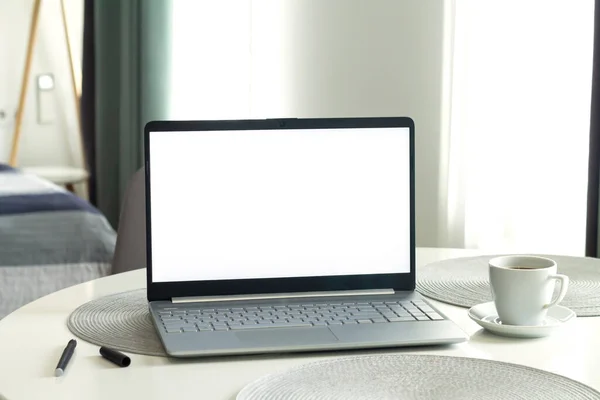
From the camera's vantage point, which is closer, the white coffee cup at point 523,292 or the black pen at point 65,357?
the black pen at point 65,357

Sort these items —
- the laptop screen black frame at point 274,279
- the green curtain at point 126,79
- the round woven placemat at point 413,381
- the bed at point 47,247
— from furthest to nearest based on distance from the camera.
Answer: the green curtain at point 126,79 < the bed at point 47,247 < the laptop screen black frame at point 274,279 < the round woven placemat at point 413,381

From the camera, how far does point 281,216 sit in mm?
1141

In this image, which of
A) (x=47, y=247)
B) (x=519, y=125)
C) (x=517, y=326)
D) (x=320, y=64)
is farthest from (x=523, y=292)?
(x=320, y=64)

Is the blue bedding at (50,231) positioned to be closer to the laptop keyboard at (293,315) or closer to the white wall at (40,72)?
the white wall at (40,72)

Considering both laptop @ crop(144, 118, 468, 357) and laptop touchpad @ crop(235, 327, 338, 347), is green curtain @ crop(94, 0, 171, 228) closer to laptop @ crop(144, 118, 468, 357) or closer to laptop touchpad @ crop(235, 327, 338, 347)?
laptop @ crop(144, 118, 468, 357)

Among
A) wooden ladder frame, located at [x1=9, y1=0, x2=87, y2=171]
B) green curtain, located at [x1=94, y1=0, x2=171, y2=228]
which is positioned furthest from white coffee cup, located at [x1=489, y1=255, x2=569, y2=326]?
wooden ladder frame, located at [x1=9, y1=0, x2=87, y2=171]

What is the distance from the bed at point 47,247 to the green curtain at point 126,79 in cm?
95

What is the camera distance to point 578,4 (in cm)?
263

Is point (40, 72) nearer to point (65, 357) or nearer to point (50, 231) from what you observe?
point (50, 231)

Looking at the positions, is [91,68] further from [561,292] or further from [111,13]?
[561,292]

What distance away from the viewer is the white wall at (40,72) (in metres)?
3.59

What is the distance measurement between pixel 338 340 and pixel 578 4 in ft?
6.57

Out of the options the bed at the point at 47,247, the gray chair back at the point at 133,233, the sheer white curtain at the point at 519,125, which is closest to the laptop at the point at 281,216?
the gray chair back at the point at 133,233

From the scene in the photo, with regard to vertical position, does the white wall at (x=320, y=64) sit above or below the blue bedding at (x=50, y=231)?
above
